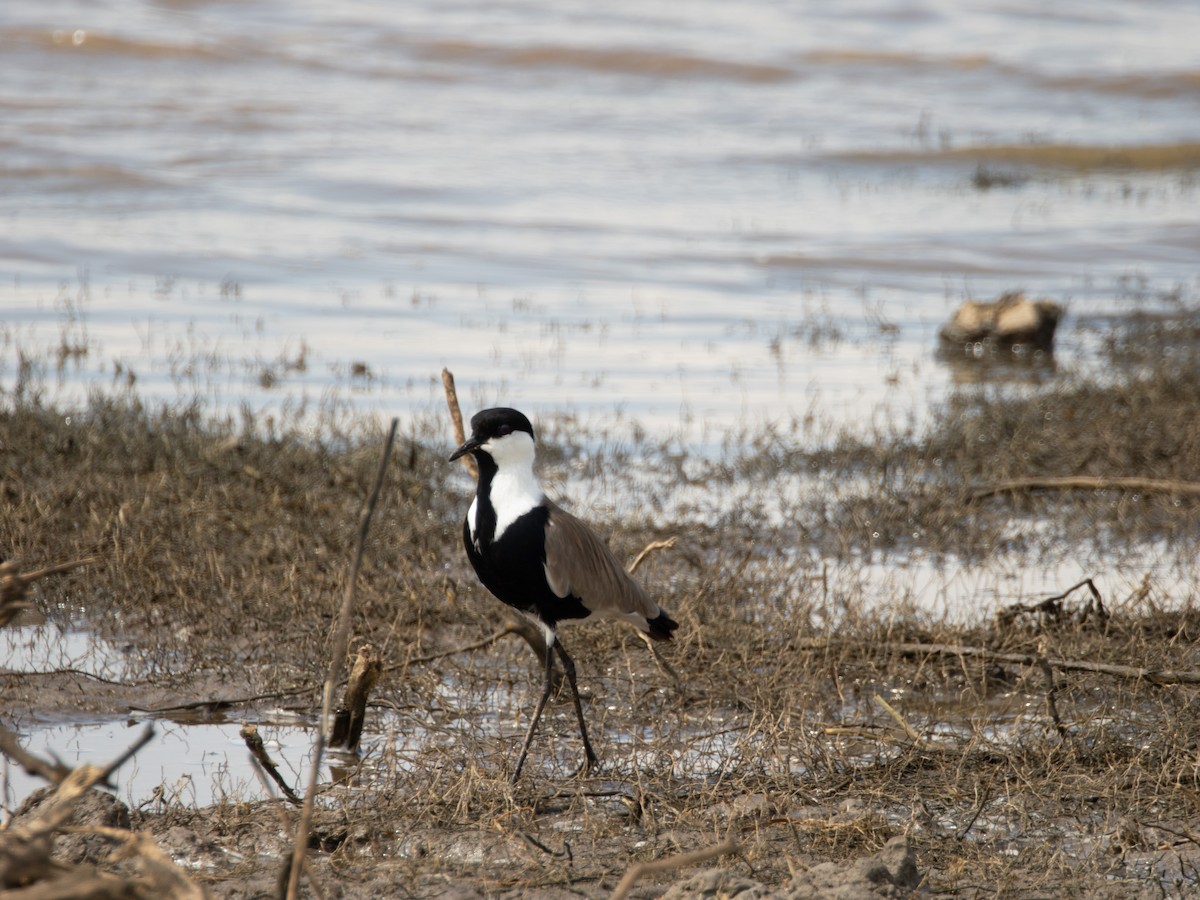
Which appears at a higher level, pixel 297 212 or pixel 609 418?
pixel 297 212

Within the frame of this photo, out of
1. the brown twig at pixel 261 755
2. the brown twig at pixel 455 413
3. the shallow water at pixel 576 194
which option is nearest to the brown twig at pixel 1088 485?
the shallow water at pixel 576 194

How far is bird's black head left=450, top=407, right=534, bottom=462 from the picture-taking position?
4.26m

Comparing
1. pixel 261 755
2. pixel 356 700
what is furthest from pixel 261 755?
pixel 356 700

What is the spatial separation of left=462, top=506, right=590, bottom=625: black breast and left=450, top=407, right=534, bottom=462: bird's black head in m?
0.24

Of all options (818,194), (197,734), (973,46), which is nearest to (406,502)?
(197,734)

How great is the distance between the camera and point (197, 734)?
4.80 metres

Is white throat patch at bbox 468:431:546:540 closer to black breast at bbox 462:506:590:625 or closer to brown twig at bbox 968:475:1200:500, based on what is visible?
black breast at bbox 462:506:590:625

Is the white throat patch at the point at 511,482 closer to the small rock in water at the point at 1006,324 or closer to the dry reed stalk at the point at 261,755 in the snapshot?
the dry reed stalk at the point at 261,755

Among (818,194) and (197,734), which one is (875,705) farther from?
(818,194)

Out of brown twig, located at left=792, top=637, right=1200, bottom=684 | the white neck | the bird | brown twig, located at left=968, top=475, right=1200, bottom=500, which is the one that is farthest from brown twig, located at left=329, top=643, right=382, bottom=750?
brown twig, located at left=968, top=475, right=1200, bottom=500

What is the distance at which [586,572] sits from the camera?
176 inches

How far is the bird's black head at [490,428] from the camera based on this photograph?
4.26 meters

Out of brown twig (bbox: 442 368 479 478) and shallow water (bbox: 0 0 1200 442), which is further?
shallow water (bbox: 0 0 1200 442)

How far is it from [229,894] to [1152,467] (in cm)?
595
